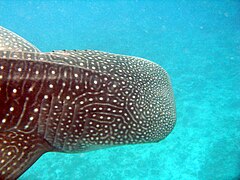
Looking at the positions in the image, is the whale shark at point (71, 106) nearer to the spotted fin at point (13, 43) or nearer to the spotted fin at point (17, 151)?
the spotted fin at point (17, 151)

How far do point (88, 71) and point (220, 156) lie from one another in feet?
25.7

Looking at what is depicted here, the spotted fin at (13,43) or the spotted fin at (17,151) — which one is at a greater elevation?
the spotted fin at (13,43)

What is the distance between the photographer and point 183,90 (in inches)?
507

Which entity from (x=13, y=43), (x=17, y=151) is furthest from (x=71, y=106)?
(x=13, y=43)

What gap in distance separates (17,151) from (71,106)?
2.30 feet

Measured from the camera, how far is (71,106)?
2.59 metres

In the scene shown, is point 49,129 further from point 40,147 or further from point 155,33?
point 155,33

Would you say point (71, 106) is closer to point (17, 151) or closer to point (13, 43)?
point (17, 151)

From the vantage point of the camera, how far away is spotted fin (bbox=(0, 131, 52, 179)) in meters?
2.38

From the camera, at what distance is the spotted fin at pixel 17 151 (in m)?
2.38

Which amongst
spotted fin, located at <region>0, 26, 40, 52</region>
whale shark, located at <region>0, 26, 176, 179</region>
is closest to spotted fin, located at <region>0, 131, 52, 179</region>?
whale shark, located at <region>0, 26, 176, 179</region>

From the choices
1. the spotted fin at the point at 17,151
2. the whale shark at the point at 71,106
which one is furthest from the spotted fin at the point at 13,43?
the spotted fin at the point at 17,151

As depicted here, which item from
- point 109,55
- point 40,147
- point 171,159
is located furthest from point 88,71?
point 171,159

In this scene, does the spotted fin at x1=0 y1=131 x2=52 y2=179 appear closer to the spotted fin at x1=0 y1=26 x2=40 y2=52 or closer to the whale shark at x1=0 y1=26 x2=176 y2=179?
the whale shark at x1=0 y1=26 x2=176 y2=179
